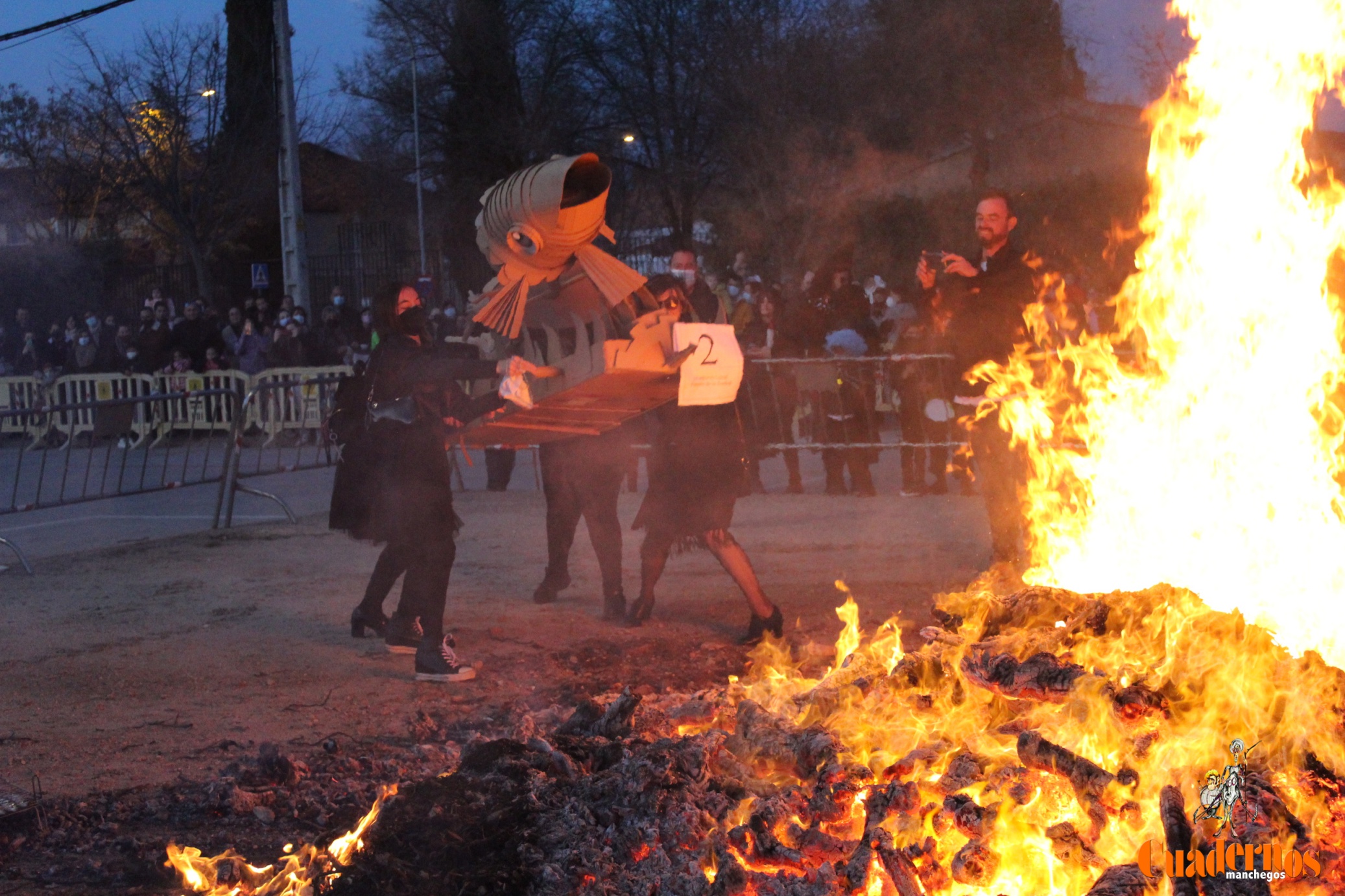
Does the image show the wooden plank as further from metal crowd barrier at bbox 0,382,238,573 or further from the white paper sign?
metal crowd barrier at bbox 0,382,238,573

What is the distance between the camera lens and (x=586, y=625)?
6.77 metres

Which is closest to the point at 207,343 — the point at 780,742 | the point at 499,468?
the point at 499,468

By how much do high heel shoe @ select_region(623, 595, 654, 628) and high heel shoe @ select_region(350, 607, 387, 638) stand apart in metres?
1.26

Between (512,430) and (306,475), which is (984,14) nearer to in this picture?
(306,475)

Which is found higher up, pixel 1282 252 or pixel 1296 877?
pixel 1282 252

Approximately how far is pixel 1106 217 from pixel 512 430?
18.1 meters

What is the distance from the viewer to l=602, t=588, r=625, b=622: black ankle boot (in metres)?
6.80

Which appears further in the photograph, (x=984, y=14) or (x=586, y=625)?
(x=984, y=14)

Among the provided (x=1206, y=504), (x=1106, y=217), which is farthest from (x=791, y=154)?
(x=1206, y=504)

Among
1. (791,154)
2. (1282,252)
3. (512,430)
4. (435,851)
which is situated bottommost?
(435,851)

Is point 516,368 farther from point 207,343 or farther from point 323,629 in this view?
point 207,343

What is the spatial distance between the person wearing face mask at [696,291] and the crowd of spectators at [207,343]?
7.66 meters

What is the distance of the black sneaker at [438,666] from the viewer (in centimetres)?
581

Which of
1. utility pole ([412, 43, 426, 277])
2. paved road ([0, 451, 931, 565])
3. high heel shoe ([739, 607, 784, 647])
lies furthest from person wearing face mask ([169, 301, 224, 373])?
utility pole ([412, 43, 426, 277])
